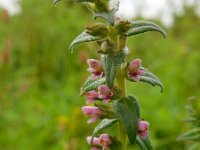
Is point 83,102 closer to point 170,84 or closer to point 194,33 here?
point 170,84

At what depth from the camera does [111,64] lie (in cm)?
126

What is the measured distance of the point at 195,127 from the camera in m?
1.78

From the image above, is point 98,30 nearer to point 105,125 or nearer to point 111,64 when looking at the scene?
point 111,64

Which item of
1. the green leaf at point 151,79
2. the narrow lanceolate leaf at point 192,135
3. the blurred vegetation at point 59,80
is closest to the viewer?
the green leaf at point 151,79

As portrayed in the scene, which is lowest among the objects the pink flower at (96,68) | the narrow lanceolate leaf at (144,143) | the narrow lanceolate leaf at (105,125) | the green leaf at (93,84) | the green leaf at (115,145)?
the narrow lanceolate leaf at (144,143)

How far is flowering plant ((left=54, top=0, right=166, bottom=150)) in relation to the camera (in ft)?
4.17

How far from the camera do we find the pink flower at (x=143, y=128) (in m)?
1.31

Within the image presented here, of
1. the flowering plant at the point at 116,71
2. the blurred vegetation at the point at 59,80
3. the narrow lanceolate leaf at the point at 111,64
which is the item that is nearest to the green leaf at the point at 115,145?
the flowering plant at the point at 116,71

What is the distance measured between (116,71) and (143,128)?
0.55 ft

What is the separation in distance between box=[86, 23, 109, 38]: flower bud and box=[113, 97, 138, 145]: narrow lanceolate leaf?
0.17 metres

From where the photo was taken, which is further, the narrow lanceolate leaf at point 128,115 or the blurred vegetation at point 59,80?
the blurred vegetation at point 59,80

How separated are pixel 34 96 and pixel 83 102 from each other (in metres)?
0.47

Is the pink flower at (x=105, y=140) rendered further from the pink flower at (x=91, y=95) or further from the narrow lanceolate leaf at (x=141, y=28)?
the narrow lanceolate leaf at (x=141, y=28)

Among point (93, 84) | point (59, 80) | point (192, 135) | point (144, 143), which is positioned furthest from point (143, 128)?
point (59, 80)
